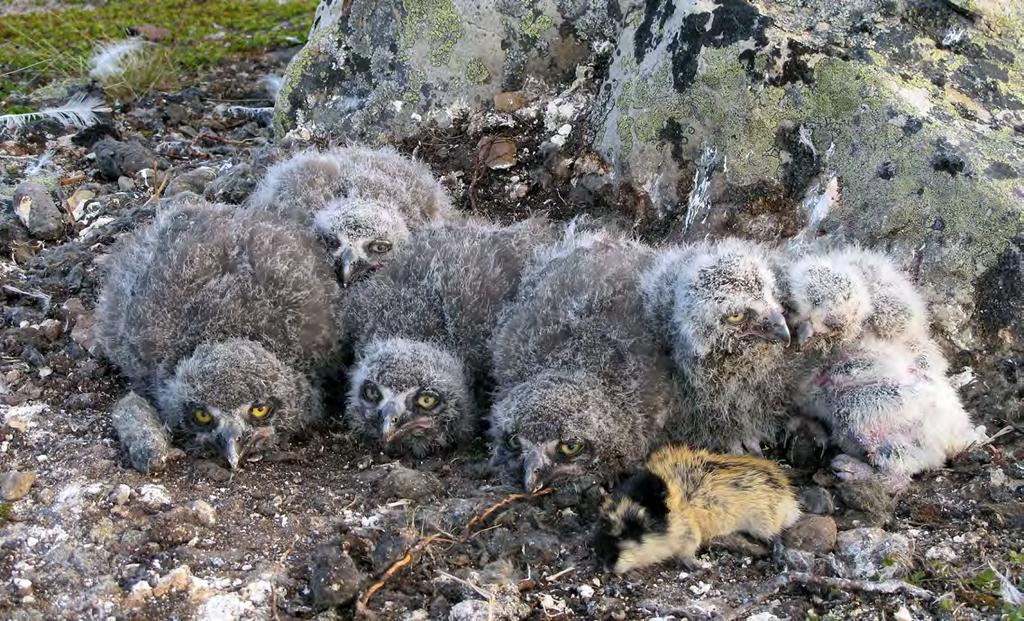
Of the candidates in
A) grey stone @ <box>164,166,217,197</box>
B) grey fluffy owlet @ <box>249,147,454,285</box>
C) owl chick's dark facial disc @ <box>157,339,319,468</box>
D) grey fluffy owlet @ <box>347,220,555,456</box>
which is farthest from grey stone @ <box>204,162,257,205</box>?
owl chick's dark facial disc @ <box>157,339,319,468</box>

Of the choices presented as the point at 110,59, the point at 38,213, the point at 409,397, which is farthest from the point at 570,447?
the point at 110,59

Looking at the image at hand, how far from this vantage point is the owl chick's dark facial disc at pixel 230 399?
17.2 ft

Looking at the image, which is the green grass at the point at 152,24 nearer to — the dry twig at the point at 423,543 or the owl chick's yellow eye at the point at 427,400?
the owl chick's yellow eye at the point at 427,400

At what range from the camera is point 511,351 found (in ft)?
17.5

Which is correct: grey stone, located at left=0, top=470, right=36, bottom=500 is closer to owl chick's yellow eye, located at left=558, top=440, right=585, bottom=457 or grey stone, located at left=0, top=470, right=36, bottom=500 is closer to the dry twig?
the dry twig

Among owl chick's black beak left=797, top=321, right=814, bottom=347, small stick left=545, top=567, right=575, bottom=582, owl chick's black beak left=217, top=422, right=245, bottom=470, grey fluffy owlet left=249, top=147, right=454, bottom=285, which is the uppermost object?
owl chick's black beak left=797, top=321, right=814, bottom=347

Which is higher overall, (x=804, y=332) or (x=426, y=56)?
(x=426, y=56)

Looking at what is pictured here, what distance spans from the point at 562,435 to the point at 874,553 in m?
1.45

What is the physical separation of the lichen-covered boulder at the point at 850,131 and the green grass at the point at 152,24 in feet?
18.7

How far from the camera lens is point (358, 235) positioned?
6.17 m

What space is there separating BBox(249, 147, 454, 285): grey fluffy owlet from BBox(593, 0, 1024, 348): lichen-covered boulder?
135 cm

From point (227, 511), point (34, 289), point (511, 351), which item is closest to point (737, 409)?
point (511, 351)

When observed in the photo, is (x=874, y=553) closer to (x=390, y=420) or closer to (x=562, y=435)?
(x=562, y=435)

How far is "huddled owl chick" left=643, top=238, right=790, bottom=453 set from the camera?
16.2 ft
